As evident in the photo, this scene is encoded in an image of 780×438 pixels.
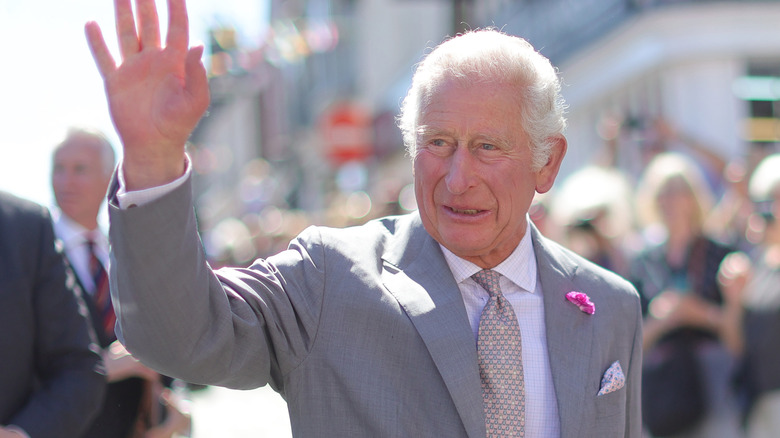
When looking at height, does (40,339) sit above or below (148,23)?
below

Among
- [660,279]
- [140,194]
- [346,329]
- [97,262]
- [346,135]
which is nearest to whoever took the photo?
[140,194]

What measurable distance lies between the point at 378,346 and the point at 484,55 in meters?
0.79

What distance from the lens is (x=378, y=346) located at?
7.80 ft

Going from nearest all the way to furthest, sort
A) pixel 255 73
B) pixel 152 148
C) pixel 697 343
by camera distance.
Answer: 1. pixel 152 148
2. pixel 697 343
3. pixel 255 73

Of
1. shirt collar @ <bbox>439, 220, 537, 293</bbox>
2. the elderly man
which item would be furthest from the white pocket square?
shirt collar @ <bbox>439, 220, 537, 293</bbox>

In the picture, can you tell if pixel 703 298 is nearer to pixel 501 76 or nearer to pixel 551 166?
pixel 551 166

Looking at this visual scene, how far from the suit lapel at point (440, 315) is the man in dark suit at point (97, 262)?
4.97 feet

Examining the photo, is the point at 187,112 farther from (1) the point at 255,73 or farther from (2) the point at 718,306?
(1) the point at 255,73

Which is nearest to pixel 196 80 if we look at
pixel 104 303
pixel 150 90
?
pixel 150 90

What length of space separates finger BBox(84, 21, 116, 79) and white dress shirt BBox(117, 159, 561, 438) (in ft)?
3.49

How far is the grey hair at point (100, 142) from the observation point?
163 inches

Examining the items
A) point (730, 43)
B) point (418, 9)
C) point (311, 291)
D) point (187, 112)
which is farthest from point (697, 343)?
point (418, 9)

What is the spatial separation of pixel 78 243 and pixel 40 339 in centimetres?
105

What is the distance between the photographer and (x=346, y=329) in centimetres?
236
